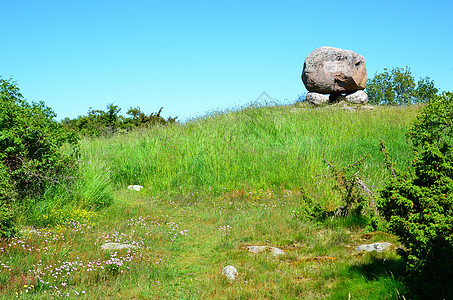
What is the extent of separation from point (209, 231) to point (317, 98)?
17.7 meters

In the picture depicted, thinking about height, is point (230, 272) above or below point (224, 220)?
below

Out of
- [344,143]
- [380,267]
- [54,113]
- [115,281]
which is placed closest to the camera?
[380,267]

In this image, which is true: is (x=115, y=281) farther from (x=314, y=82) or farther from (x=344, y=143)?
(x=314, y=82)

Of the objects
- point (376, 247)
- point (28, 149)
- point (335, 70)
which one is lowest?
point (376, 247)

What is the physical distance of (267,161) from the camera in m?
11.5

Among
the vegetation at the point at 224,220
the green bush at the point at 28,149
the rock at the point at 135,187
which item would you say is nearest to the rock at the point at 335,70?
the vegetation at the point at 224,220

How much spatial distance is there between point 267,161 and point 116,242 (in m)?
5.88

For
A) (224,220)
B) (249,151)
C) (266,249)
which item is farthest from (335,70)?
(266,249)

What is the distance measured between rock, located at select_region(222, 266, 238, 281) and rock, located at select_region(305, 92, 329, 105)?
19.2 metres

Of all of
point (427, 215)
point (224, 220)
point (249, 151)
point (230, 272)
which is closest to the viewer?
point (427, 215)

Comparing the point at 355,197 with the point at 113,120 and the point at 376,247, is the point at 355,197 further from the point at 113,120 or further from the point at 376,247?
the point at 113,120

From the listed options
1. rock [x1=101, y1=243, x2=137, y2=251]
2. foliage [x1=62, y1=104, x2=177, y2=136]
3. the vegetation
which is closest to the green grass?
the vegetation

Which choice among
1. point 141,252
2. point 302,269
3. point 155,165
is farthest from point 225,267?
point 155,165

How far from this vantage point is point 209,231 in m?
7.86
